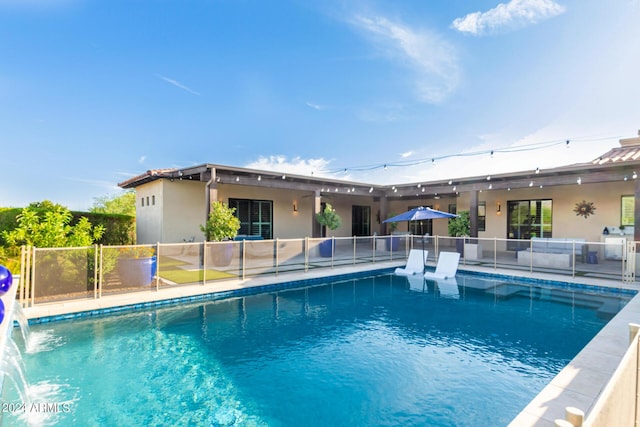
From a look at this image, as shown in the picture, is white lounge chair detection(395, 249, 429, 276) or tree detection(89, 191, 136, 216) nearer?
white lounge chair detection(395, 249, 429, 276)

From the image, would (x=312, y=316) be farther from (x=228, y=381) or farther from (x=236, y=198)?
(x=236, y=198)

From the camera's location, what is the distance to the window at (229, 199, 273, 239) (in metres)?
14.5

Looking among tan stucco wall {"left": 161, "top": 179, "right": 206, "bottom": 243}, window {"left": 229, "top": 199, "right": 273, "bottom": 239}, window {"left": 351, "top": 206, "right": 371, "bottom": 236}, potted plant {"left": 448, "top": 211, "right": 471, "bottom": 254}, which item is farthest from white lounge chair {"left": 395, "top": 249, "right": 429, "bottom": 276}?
window {"left": 351, "top": 206, "right": 371, "bottom": 236}

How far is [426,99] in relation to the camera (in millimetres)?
14141

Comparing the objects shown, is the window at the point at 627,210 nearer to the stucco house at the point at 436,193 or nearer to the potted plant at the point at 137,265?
the stucco house at the point at 436,193

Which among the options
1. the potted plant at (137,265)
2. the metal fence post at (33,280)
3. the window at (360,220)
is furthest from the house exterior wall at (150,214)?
the window at (360,220)

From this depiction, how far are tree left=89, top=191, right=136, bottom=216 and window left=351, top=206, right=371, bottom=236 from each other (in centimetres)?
1859

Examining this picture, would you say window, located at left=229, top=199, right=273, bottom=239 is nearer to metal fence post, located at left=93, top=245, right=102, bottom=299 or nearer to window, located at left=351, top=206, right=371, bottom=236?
window, located at left=351, top=206, right=371, bottom=236

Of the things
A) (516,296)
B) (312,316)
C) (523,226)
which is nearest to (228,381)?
(312,316)

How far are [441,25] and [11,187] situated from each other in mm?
20361

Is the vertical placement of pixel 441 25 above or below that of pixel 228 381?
above

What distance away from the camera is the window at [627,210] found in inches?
470

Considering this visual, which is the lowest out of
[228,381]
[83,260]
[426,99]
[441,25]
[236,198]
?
[228,381]

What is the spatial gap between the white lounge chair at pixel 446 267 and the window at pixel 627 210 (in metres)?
7.08
